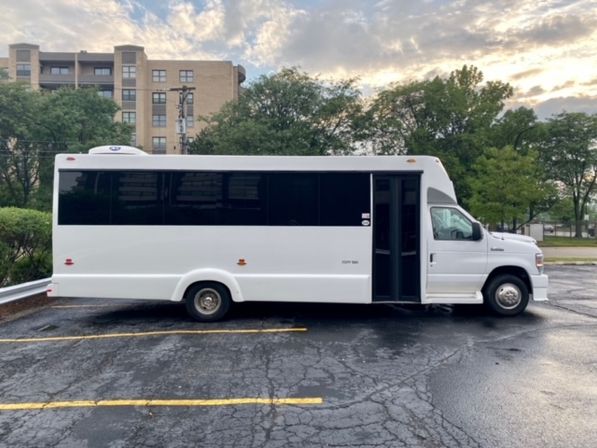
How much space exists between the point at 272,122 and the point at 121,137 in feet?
46.3

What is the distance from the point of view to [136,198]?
24.1 feet

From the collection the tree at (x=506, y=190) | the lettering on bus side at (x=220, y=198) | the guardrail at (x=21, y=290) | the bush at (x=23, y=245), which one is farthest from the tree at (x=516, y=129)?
the guardrail at (x=21, y=290)

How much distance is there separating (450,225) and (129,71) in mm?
60958

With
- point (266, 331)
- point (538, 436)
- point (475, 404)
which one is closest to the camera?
point (538, 436)

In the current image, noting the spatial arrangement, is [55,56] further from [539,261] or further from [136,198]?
[539,261]

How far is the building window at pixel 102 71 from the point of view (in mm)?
60344

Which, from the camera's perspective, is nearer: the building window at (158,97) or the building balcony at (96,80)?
the building window at (158,97)

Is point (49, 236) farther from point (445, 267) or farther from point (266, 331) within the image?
point (445, 267)

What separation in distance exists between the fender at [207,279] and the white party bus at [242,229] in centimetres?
2

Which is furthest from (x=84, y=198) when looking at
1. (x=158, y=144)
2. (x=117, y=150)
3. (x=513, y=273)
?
(x=158, y=144)

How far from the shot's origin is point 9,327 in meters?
7.28

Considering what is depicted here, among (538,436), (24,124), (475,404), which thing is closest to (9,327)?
(475,404)

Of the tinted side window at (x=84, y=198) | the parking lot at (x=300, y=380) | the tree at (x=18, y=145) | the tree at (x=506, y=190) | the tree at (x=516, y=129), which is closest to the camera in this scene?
the parking lot at (x=300, y=380)

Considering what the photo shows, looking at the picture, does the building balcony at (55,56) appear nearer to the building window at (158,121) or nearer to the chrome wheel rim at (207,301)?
the building window at (158,121)
